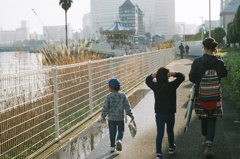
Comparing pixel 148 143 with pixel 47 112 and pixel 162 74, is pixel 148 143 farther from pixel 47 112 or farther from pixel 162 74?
pixel 47 112

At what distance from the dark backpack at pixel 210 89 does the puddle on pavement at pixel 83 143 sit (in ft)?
6.60

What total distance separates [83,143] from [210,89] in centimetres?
243

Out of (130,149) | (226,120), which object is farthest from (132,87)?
(130,149)

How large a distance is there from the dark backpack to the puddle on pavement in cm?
201

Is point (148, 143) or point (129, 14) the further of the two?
point (129, 14)

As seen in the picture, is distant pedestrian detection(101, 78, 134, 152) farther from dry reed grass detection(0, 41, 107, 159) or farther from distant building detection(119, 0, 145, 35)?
distant building detection(119, 0, 145, 35)

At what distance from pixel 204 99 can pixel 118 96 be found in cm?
128

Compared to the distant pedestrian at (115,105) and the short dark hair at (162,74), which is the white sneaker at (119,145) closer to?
the distant pedestrian at (115,105)

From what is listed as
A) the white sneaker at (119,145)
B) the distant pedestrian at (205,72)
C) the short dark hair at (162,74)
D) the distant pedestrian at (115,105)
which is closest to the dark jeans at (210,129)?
the distant pedestrian at (205,72)

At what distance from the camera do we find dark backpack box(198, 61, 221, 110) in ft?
17.0

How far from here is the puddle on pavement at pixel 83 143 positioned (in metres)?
5.62

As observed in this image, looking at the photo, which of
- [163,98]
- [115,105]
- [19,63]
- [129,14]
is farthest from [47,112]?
[129,14]

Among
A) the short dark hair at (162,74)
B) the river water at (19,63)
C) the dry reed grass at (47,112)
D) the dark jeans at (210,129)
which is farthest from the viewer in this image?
the river water at (19,63)

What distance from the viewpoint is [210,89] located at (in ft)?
17.0
